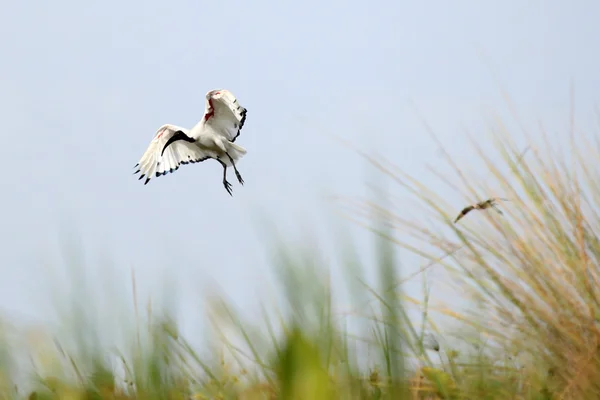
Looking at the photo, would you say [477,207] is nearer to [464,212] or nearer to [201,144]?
[464,212]

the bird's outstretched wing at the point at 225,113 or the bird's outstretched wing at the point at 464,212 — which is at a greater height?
the bird's outstretched wing at the point at 225,113

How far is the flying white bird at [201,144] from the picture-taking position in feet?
20.7

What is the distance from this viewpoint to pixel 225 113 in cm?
631

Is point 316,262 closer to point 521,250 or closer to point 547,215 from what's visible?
point 521,250

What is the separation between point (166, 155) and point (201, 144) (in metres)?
0.30

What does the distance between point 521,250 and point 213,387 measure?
1.08 meters

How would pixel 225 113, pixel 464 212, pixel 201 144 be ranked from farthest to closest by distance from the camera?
pixel 201 144 → pixel 225 113 → pixel 464 212

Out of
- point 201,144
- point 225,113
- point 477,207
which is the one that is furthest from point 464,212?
point 201,144

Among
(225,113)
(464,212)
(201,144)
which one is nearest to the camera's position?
(464,212)

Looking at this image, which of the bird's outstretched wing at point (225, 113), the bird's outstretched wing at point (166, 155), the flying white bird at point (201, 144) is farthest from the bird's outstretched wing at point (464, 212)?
the bird's outstretched wing at point (166, 155)

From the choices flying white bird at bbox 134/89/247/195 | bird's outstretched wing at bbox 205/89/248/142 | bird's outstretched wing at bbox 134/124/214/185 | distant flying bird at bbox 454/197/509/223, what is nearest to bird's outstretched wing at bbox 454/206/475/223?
distant flying bird at bbox 454/197/509/223

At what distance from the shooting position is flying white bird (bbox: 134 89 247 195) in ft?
20.7

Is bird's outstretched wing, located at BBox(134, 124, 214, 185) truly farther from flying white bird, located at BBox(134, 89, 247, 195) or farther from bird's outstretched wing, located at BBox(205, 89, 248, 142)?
bird's outstretched wing, located at BBox(205, 89, 248, 142)

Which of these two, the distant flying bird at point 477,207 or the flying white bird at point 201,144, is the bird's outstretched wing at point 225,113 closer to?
the flying white bird at point 201,144
